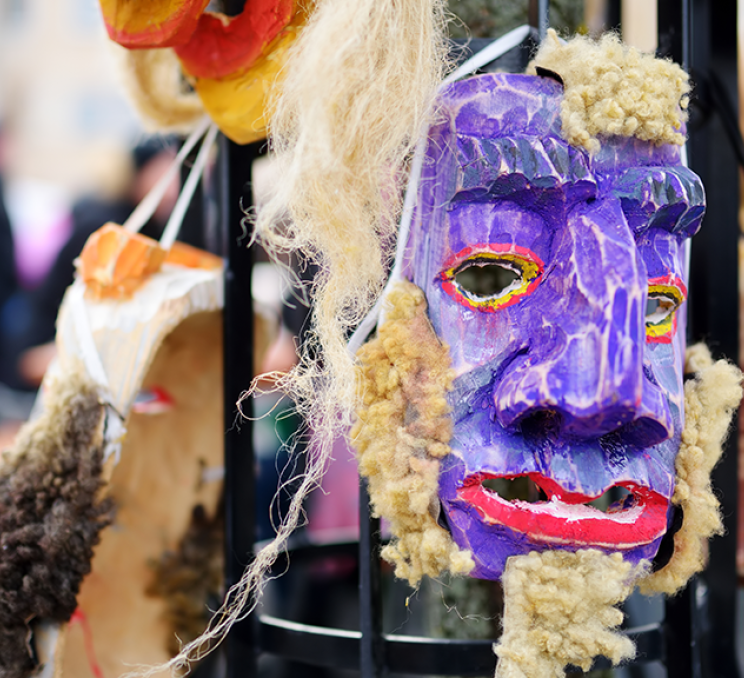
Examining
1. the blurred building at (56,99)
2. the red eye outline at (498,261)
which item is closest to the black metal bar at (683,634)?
the red eye outline at (498,261)

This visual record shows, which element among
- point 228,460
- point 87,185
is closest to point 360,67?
point 228,460

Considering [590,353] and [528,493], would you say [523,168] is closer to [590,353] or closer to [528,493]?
[590,353]

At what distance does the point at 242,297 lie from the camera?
0.95m

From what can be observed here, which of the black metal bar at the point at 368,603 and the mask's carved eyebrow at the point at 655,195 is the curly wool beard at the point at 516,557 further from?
the mask's carved eyebrow at the point at 655,195

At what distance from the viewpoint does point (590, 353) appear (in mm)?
625

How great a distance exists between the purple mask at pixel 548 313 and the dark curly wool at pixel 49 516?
1.38ft

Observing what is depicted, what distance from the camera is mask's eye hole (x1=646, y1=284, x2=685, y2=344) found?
71cm

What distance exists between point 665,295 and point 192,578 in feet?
2.71

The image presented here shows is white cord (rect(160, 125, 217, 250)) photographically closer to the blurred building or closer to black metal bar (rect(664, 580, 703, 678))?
black metal bar (rect(664, 580, 703, 678))

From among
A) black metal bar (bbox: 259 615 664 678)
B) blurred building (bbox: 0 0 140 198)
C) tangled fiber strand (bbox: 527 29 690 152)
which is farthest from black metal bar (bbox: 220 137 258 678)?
blurred building (bbox: 0 0 140 198)

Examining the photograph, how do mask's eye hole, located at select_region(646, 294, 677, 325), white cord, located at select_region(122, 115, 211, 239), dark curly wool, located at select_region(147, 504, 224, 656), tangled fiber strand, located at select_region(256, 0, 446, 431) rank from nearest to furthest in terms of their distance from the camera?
tangled fiber strand, located at select_region(256, 0, 446, 431) → mask's eye hole, located at select_region(646, 294, 677, 325) → white cord, located at select_region(122, 115, 211, 239) → dark curly wool, located at select_region(147, 504, 224, 656)

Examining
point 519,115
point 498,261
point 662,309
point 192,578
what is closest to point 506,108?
point 519,115

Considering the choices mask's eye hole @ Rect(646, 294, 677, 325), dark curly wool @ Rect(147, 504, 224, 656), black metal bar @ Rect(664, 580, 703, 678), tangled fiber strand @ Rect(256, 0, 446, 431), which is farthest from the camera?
dark curly wool @ Rect(147, 504, 224, 656)

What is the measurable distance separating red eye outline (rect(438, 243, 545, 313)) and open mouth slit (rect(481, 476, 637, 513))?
164mm
